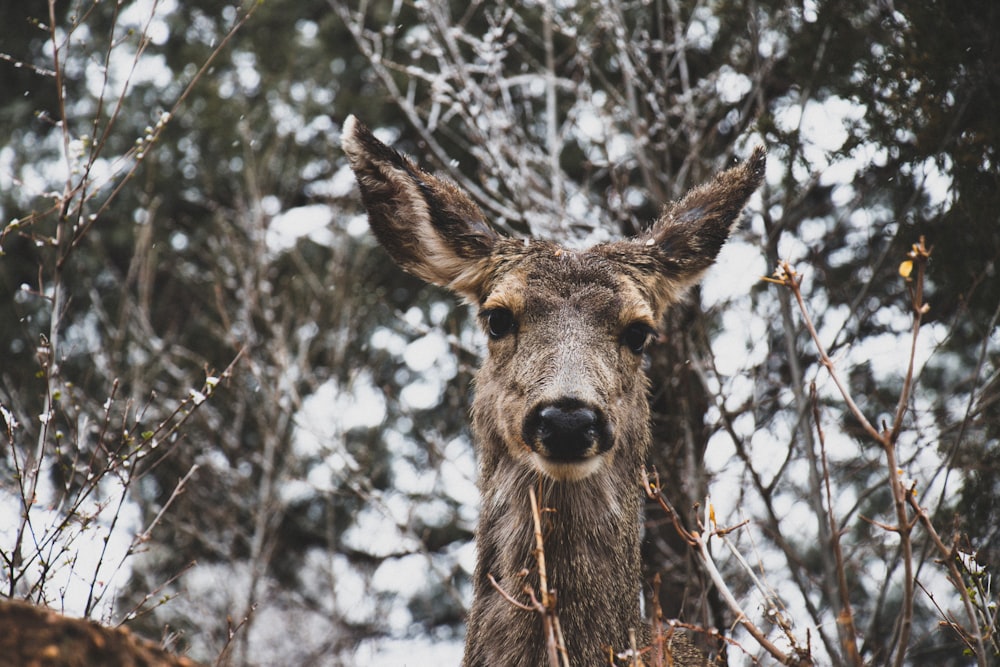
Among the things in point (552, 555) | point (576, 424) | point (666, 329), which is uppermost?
point (666, 329)

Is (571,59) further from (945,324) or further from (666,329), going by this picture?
(945,324)

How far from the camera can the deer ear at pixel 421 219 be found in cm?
542

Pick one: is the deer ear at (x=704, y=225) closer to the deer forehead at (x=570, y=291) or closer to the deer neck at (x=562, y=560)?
the deer forehead at (x=570, y=291)

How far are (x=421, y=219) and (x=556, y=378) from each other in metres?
1.59

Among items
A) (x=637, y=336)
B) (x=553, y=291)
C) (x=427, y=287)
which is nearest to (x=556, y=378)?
(x=553, y=291)

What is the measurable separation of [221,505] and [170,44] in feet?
17.3

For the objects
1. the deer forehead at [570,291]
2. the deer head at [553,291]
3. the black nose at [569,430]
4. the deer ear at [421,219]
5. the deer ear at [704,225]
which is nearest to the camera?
the black nose at [569,430]

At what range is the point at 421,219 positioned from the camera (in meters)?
5.53

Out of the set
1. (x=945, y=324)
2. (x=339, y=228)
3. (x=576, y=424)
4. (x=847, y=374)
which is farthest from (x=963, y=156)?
(x=339, y=228)

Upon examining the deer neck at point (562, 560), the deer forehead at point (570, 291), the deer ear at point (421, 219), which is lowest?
the deer neck at point (562, 560)

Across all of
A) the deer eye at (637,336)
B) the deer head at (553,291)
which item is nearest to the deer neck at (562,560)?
the deer head at (553,291)

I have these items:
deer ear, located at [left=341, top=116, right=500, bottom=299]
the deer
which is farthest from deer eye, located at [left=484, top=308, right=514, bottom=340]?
deer ear, located at [left=341, top=116, right=500, bottom=299]

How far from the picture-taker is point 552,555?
14.5ft

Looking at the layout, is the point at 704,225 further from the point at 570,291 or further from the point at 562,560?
the point at 562,560
